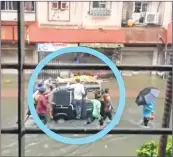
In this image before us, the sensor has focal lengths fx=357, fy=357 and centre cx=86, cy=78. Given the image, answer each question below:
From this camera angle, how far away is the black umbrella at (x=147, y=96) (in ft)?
2.71

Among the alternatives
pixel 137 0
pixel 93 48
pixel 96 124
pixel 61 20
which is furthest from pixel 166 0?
pixel 61 20

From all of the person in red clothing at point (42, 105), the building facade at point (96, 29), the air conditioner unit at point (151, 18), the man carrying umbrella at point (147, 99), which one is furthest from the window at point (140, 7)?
the person in red clothing at point (42, 105)

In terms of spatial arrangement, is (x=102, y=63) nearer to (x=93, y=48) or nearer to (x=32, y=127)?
(x=93, y=48)

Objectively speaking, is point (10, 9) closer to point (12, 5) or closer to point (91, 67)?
point (12, 5)

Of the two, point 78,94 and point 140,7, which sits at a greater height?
point 140,7

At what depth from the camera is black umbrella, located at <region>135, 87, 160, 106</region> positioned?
2.71ft

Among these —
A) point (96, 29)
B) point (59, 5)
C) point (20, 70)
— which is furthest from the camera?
point (96, 29)

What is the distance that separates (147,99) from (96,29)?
0.34 m

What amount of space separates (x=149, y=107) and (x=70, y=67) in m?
0.21

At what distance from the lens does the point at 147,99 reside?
83cm

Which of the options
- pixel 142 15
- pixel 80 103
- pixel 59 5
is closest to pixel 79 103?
pixel 80 103

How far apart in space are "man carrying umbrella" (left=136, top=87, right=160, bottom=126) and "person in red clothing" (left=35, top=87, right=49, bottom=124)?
0.21 meters

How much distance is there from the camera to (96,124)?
0.82 meters

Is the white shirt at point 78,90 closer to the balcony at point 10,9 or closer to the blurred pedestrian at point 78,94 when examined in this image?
the blurred pedestrian at point 78,94
